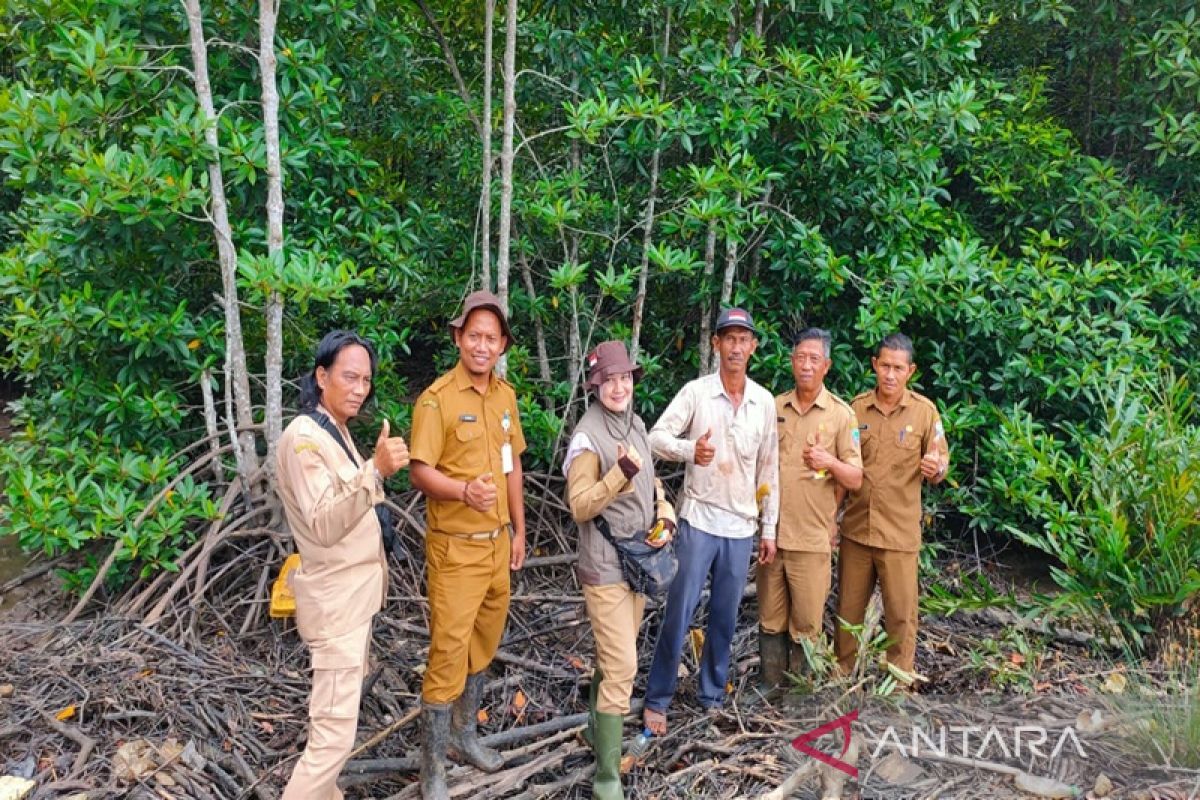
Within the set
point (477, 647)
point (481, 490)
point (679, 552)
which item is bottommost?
point (477, 647)

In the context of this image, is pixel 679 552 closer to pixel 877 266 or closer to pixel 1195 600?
pixel 1195 600

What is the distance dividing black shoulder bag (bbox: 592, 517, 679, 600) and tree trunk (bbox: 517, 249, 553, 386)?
265 centimetres

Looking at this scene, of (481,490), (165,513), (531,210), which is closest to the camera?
(481,490)

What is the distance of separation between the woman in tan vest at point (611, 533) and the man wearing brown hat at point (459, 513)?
371 millimetres

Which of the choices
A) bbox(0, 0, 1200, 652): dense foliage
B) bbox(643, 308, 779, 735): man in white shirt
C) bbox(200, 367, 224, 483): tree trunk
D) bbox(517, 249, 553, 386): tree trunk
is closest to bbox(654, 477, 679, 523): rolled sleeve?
bbox(643, 308, 779, 735): man in white shirt

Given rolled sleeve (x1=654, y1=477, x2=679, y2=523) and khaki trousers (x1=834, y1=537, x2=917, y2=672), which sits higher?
rolled sleeve (x1=654, y1=477, x2=679, y2=523)

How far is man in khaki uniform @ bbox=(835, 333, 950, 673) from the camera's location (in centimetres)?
398

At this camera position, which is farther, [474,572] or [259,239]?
[259,239]

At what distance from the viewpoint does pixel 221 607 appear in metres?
4.67

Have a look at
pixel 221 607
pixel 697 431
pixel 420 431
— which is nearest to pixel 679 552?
pixel 697 431

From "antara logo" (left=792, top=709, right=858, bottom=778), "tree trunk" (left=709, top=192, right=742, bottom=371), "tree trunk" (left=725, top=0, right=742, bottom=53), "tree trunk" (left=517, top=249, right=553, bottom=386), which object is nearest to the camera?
"antara logo" (left=792, top=709, right=858, bottom=778)

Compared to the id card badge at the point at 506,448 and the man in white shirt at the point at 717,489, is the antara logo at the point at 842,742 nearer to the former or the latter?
the man in white shirt at the point at 717,489

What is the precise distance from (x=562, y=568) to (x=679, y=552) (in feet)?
6.41

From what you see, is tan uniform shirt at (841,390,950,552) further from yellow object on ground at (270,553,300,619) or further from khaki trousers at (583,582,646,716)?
yellow object on ground at (270,553,300,619)
